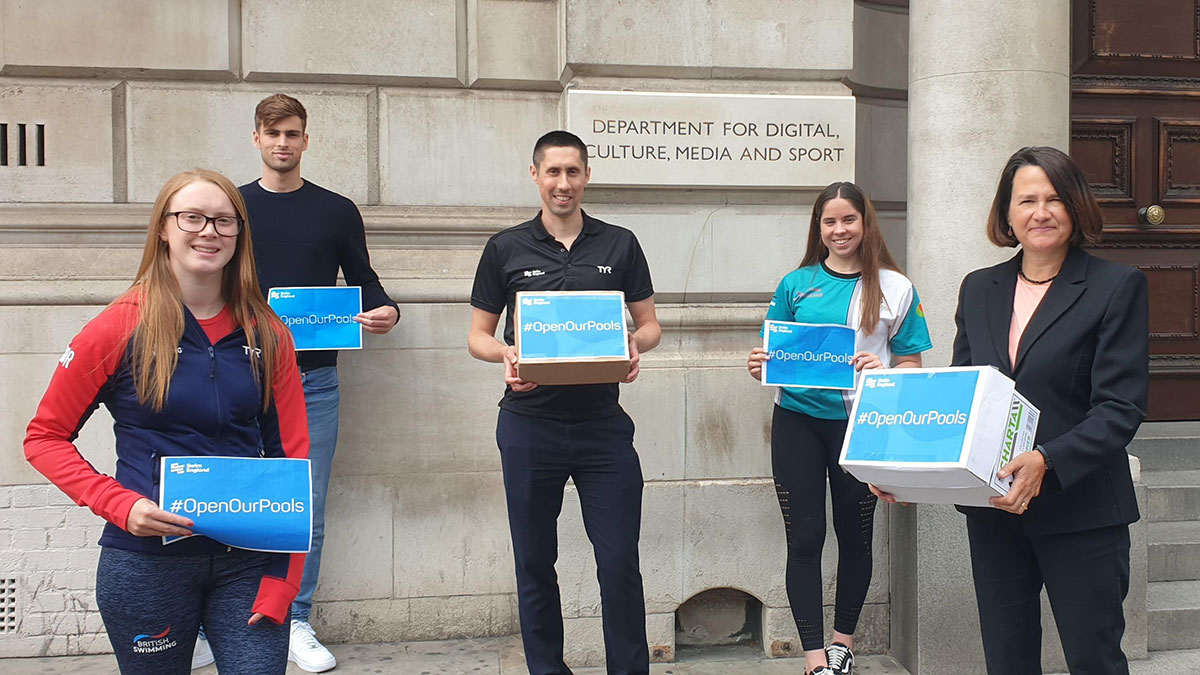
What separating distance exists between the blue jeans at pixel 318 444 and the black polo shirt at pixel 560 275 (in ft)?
3.77

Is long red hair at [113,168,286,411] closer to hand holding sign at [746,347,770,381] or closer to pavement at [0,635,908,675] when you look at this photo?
Result: hand holding sign at [746,347,770,381]

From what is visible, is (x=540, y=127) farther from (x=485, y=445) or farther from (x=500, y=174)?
(x=485, y=445)

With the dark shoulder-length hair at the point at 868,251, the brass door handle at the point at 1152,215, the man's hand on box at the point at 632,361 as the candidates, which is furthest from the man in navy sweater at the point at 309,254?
the brass door handle at the point at 1152,215

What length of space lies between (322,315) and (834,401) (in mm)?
2266

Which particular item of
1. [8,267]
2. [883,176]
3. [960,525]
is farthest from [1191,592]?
[8,267]

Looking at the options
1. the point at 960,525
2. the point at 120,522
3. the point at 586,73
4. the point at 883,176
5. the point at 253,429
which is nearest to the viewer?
the point at 120,522

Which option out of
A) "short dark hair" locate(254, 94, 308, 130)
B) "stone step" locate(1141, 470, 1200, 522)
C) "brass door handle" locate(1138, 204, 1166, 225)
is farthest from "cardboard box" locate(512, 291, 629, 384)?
"brass door handle" locate(1138, 204, 1166, 225)

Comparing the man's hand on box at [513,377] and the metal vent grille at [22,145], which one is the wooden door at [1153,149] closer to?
the man's hand on box at [513,377]

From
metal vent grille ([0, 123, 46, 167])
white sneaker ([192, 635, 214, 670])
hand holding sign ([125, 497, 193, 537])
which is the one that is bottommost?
white sneaker ([192, 635, 214, 670])

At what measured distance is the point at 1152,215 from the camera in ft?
21.1

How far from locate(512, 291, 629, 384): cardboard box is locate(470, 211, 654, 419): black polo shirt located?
10.1 inches

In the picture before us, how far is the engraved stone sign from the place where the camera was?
5250 millimetres

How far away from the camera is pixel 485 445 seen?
5.46 meters

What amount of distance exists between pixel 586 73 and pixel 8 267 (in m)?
2.98
